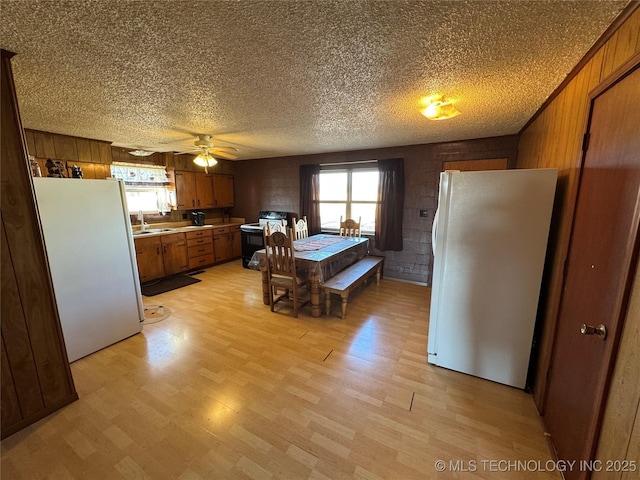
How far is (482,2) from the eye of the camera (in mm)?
1075

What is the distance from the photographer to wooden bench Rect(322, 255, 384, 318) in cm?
308

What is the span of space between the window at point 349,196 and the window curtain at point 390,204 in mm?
182

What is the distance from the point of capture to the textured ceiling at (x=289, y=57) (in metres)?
1.12

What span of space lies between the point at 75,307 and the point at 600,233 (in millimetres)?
3870

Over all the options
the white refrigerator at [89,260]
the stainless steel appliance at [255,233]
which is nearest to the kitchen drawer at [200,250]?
the stainless steel appliance at [255,233]

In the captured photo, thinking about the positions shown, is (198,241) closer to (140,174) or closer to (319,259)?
(140,174)

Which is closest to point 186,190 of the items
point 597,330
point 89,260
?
point 89,260

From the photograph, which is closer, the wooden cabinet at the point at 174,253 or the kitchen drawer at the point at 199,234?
the wooden cabinet at the point at 174,253

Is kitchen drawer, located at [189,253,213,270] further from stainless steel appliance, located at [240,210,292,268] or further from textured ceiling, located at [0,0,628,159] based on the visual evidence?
textured ceiling, located at [0,0,628,159]

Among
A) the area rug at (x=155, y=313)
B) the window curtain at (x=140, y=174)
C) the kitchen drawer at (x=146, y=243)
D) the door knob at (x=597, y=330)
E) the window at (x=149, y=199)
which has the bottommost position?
the area rug at (x=155, y=313)

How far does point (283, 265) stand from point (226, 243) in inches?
126

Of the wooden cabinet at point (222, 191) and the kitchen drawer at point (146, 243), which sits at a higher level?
the wooden cabinet at point (222, 191)

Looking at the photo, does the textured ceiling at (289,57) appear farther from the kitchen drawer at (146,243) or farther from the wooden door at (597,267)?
the kitchen drawer at (146,243)

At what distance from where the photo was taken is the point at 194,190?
5430 mm
